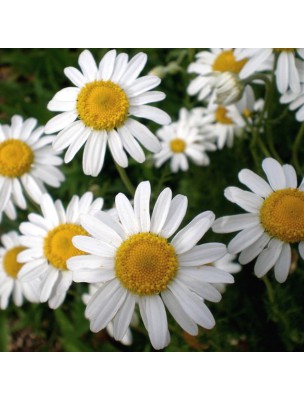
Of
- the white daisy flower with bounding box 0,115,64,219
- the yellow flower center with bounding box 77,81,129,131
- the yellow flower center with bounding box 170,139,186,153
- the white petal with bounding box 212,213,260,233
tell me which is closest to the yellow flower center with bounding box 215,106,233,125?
the yellow flower center with bounding box 170,139,186,153

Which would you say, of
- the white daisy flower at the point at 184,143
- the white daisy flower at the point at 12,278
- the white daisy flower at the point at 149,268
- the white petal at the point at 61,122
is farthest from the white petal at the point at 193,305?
the white daisy flower at the point at 184,143

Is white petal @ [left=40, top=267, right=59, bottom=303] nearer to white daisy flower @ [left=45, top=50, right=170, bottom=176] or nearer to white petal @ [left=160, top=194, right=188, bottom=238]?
white daisy flower @ [left=45, top=50, right=170, bottom=176]

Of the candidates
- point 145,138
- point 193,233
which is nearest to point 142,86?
point 145,138

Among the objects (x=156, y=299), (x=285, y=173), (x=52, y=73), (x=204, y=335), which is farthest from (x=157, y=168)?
(x=156, y=299)

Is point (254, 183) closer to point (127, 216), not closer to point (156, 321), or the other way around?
point (127, 216)

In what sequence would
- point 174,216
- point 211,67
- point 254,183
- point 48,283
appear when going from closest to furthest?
point 174,216
point 254,183
point 48,283
point 211,67

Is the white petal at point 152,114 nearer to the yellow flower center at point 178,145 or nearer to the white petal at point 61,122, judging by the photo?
the white petal at point 61,122
